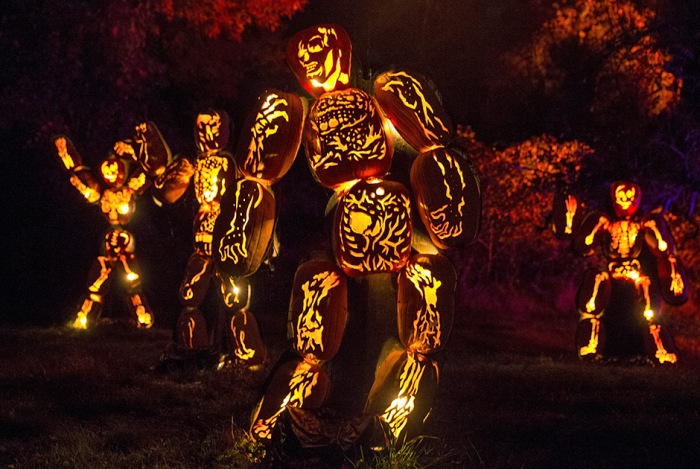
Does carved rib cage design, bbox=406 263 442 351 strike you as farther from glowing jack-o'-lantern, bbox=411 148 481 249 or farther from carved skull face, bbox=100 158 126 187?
carved skull face, bbox=100 158 126 187

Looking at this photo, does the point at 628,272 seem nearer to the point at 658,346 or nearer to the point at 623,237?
the point at 623,237

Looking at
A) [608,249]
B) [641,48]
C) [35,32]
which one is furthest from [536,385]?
[35,32]

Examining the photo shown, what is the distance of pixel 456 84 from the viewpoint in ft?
57.1

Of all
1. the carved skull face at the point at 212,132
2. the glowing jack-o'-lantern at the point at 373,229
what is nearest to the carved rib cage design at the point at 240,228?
the glowing jack-o'-lantern at the point at 373,229

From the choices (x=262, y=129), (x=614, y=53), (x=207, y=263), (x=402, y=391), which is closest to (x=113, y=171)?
(x=207, y=263)

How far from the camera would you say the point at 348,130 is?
3990mm

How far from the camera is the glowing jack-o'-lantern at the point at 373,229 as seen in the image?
392 centimetres

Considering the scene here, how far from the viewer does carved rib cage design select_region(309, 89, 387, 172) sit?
400 cm

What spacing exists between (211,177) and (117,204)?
148 inches

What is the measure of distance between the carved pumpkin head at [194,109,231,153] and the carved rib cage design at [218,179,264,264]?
9.17ft

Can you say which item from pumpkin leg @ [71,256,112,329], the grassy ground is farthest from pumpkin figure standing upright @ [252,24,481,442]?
pumpkin leg @ [71,256,112,329]

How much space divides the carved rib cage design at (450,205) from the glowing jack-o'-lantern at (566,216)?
5128mm

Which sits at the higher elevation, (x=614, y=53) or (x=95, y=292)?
(x=614, y=53)

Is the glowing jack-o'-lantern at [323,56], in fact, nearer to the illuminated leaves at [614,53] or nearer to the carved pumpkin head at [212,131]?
the carved pumpkin head at [212,131]
